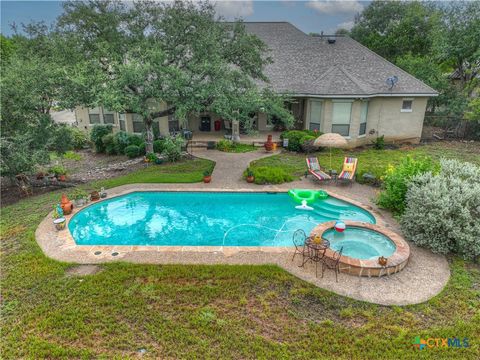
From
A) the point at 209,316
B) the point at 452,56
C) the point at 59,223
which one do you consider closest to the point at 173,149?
the point at 59,223

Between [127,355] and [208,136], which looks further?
[208,136]

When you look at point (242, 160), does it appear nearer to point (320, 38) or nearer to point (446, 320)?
point (446, 320)

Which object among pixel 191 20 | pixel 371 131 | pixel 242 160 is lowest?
pixel 242 160

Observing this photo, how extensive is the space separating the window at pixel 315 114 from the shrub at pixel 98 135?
50.5ft

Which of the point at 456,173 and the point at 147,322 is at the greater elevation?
the point at 456,173

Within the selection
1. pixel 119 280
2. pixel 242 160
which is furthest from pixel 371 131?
pixel 119 280

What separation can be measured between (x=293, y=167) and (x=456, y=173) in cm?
854

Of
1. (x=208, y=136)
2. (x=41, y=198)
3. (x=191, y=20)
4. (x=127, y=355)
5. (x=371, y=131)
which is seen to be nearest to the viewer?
(x=127, y=355)

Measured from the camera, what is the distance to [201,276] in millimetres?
8172

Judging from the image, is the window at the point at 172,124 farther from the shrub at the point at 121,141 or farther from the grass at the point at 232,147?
the grass at the point at 232,147

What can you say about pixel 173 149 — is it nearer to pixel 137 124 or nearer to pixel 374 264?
pixel 137 124

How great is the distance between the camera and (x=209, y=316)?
6.81m

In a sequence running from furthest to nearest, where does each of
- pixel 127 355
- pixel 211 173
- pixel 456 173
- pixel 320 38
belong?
pixel 320 38, pixel 211 173, pixel 456 173, pixel 127 355

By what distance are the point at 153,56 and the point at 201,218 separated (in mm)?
7843
